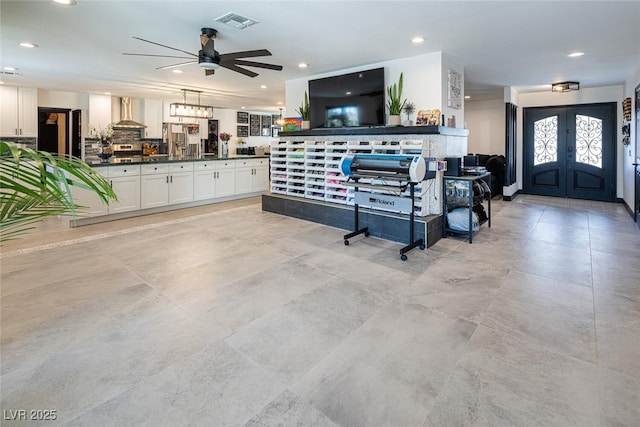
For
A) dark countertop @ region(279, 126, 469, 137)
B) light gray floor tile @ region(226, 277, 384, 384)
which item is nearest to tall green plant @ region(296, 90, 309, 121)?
dark countertop @ region(279, 126, 469, 137)

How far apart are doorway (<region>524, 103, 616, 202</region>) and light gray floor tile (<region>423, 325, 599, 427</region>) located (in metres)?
7.18

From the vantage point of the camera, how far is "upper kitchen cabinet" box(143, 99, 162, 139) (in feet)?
30.9

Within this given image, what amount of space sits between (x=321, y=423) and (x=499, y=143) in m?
9.04

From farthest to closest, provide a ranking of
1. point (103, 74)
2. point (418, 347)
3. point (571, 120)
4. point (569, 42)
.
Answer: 1. point (571, 120)
2. point (103, 74)
3. point (569, 42)
4. point (418, 347)

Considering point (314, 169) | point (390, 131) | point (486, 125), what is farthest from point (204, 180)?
point (486, 125)

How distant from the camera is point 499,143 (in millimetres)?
8875

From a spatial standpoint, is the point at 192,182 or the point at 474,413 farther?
the point at 192,182

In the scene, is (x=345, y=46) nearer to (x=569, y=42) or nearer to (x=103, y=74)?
(x=569, y=42)

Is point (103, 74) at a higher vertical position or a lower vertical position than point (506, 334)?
higher

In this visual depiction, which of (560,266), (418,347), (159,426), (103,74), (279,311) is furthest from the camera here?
(103,74)

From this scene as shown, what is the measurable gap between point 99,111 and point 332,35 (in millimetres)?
7193

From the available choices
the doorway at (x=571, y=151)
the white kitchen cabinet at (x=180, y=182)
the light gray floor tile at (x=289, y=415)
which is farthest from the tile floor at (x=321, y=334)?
the doorway at (x=571, y=151)

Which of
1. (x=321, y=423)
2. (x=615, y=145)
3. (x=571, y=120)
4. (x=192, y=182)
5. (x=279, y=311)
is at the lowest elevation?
(x=321, y=423)

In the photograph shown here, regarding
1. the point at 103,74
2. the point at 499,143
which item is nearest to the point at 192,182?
the point at 103,74
